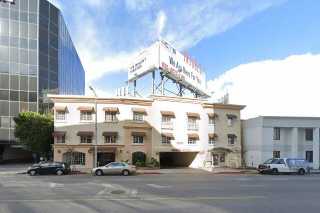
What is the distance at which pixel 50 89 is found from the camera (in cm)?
6875

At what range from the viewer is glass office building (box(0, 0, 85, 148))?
211 feet

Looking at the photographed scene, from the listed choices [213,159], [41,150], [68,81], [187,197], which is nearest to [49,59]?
[68,81]

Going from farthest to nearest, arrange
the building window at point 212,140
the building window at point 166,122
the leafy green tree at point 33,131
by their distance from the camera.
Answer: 1. the building window at point 212,140
2. the leafy green tree at point 33,131
3. the building window at point 166,122

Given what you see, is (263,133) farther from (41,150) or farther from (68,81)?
(68,81)

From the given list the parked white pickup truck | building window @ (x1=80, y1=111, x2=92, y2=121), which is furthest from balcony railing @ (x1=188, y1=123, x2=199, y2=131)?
building window @ (x1=80, y1=111, x2=92, y2=121)

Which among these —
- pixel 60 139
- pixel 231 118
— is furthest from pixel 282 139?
pixel 60 139

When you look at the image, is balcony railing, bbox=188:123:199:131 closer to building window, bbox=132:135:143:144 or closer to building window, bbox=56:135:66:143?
building window, bbox=132:135:143:144

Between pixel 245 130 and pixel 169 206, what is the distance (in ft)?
140

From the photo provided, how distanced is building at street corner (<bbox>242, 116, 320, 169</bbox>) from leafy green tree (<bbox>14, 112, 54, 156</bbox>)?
2600 cm

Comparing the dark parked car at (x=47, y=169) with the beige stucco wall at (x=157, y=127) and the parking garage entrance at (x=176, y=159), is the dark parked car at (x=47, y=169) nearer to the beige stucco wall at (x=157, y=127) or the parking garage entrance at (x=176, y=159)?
the beige stucco wall at (x=157, y=127)

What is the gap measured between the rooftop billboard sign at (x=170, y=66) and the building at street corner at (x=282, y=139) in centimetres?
896

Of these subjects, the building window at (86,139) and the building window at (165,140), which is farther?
the building window at (165,140)

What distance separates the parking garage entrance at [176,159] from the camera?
55.7 m

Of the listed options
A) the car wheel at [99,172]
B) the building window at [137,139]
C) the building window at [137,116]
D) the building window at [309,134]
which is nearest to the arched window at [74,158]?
the building window at [137,139]
